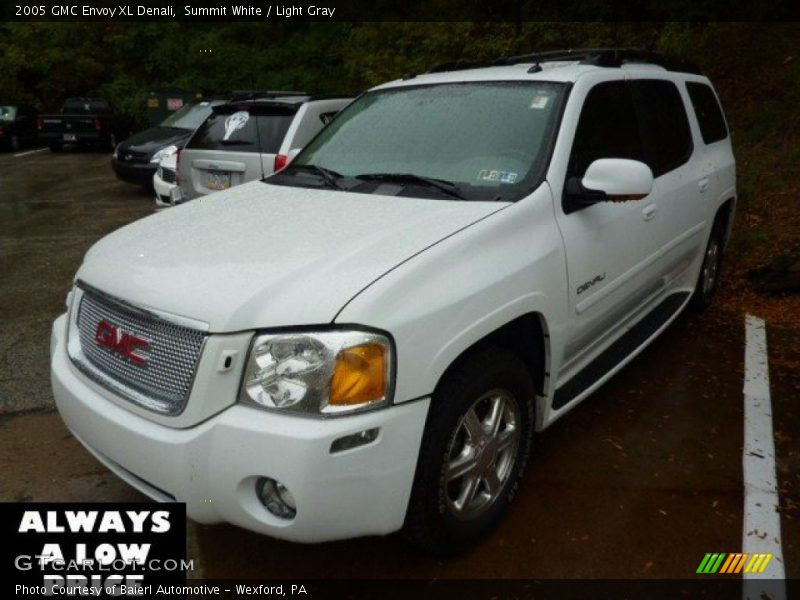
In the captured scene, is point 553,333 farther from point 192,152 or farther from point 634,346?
point 192,152

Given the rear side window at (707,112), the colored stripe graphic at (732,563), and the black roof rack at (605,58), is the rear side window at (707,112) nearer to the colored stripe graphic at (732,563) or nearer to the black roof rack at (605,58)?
the black roof rack at (605,58)

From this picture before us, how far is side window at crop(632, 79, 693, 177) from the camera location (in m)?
3.86

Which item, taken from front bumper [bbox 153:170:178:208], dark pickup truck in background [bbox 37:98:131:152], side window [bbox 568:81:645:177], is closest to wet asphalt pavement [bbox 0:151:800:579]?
side window [bbox 568:81:645:177]

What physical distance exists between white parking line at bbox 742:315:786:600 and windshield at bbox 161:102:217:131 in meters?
9.93

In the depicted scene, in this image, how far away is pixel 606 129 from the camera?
11.4 feet

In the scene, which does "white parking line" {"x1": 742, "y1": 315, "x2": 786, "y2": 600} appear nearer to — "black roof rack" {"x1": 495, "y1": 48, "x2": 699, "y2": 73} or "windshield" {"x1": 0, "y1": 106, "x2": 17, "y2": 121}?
"black roof rack" {"x1": 495, "y1": 48, "x2": 699, "y2": 73}

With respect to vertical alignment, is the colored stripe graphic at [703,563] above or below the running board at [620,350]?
below

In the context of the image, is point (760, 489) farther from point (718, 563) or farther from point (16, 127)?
point (16, 127)

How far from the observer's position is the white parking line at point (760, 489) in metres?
2.57

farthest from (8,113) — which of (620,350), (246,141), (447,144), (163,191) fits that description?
(620,350)

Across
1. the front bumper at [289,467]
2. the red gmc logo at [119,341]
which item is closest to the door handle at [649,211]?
the front bumper at [289,467]

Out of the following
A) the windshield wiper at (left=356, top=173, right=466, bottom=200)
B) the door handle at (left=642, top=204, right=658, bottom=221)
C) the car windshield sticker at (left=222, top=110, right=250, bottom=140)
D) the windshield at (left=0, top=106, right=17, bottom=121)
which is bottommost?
the windshield at (left=0, top=106, right=17, bottom=121)

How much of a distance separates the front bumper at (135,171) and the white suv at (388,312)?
798 centimetres

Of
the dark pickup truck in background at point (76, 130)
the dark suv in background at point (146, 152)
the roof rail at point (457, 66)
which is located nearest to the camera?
the roof rail at point (457, 66)
